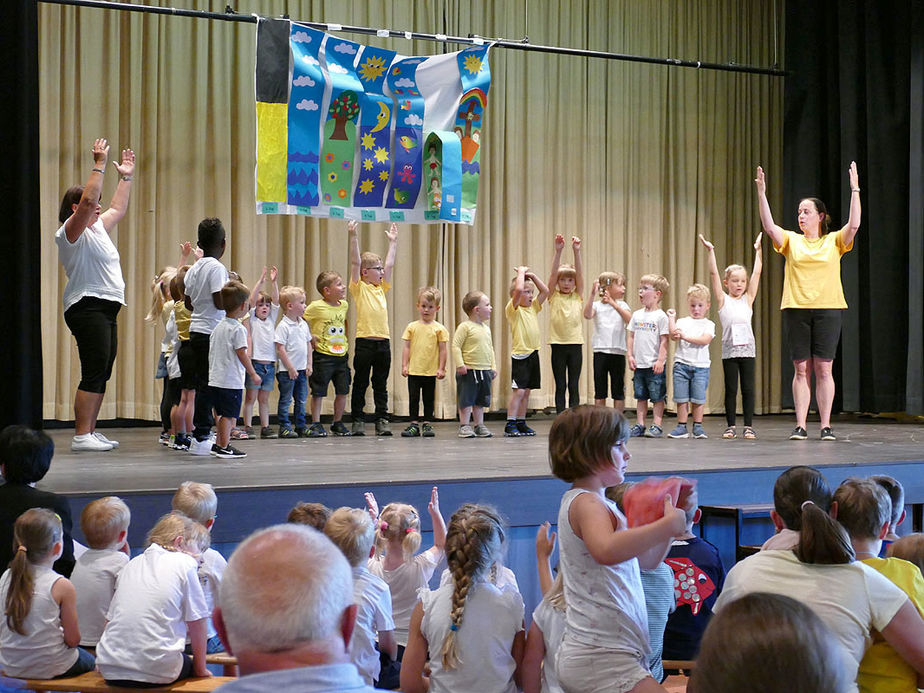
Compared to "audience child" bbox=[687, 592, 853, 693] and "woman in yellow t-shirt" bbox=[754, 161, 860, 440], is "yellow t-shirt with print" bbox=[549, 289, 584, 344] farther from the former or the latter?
"audience child" bbox=[687, 592, 853, 693]

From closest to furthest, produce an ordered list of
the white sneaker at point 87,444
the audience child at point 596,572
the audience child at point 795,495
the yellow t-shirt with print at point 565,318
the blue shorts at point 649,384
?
1. the audience child at point 596,572
2. the audience child at point 795,495
3. the white sneaker at point 87,444
4. the blue shorts at point 649,384
5. the yellow t-shirt with print at point 565,318

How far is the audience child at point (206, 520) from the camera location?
3273 millimetres

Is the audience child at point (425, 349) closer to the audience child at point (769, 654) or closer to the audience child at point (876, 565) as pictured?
the audience child at point (876, 565)

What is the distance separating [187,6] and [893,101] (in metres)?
6.26

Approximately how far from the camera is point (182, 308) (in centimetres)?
611

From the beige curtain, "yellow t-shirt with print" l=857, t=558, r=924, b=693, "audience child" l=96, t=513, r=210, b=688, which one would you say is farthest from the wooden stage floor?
"yellow t-shirt with print" l=857, t=558, r=924, b=693

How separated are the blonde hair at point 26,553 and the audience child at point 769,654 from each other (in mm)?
2287

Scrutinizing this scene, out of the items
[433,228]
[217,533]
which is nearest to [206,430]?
[217,533]

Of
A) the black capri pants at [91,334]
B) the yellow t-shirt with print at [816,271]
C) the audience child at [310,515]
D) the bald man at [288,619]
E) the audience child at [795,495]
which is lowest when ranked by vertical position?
the audience child at [310,515]

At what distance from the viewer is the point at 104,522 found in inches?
Answer: 126

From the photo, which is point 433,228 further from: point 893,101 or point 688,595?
point 688,595

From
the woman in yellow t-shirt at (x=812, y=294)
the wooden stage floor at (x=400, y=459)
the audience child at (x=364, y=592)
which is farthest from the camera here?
the woman in yellow t-shirt at (x=812, y=294)

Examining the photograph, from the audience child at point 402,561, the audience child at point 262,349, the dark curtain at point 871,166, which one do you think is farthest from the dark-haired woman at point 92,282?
the dark curtain at point 871,166

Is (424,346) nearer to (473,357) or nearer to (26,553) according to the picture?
(473,357)
